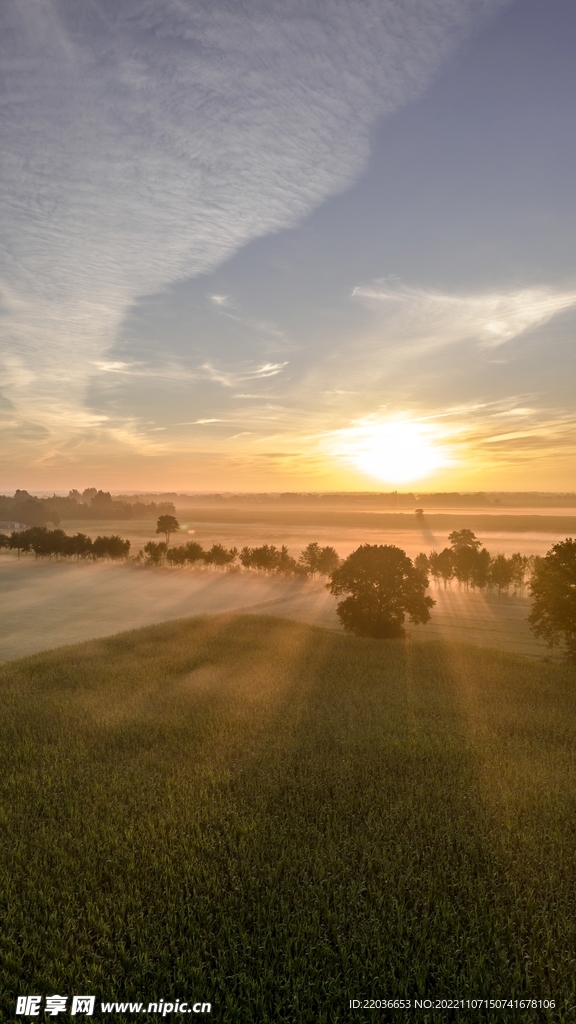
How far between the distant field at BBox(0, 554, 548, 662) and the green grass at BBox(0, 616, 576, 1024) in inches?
1844

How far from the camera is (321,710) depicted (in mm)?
27422

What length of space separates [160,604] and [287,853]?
89976 millimetres

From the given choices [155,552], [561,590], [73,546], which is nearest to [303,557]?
[155,552]

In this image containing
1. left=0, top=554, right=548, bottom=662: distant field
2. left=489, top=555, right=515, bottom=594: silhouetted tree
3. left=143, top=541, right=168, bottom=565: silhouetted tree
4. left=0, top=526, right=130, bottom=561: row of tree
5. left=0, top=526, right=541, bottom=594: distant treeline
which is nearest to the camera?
left=0, top=554, right=548, bottom=662: distant field

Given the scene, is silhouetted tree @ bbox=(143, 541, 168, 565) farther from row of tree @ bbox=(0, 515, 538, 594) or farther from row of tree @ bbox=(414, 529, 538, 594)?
row of tree @ bbox=(414, 529, 538, 594)

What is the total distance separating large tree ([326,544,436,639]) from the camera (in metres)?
57.0

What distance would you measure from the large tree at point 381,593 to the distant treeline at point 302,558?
77083 mm

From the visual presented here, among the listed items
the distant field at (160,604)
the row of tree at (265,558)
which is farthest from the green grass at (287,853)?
the row of tree at (265,558)

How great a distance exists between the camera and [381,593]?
57.5 metres

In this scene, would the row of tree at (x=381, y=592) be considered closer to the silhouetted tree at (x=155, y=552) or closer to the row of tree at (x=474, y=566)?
the row of tree at (x=474, y=566)

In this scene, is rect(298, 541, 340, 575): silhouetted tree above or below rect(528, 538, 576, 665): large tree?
below

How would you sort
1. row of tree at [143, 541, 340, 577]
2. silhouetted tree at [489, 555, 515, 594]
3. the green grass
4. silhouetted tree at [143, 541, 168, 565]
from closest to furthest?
the green grass → silhouetted tree at [489, 555, 515, 594] → row of tree at [143, 541, 340, 577] → silhouetted tree at [143, 541, 168, 565]

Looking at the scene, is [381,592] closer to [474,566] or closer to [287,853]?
[287,853]

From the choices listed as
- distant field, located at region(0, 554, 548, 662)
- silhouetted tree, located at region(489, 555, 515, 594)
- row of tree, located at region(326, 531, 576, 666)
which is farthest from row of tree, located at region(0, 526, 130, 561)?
row of tree, located at region(326, 531, 576, 666)
